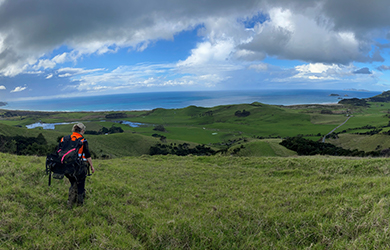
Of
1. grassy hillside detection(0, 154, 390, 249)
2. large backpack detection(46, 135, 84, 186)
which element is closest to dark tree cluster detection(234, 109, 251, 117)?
grassy hillside detection(0, 154, 390, 249)

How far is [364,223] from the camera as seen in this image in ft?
14.3

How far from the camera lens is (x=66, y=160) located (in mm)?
5363

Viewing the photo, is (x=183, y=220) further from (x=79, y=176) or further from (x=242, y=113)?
(x=242, y=113)

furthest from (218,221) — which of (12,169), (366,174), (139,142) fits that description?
(139,142)

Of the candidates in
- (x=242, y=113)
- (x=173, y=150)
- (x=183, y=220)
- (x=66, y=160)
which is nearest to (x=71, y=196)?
(x=66, y=160)

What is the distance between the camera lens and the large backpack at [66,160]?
17.5ft

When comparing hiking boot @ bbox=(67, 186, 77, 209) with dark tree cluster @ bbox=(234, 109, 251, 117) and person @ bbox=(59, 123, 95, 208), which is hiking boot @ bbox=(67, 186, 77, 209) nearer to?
person @ bbox=(59, 123, 95, 208)

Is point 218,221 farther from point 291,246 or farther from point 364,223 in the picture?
point 364,223

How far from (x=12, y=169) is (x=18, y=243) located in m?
5.60

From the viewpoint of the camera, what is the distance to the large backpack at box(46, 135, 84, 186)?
5336 millimetres

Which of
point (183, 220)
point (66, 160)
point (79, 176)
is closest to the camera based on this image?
point (66, 160)

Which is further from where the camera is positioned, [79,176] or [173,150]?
[173,150]

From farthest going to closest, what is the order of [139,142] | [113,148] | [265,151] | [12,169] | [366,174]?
[139,142], [113,148], [265,151], [366,174], [12,169]

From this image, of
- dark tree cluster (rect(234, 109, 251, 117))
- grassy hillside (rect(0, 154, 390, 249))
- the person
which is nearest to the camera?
grassy hillside (rect(0, 154, 390, 249))
